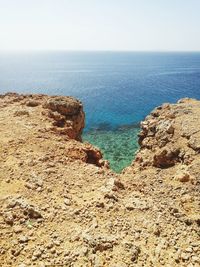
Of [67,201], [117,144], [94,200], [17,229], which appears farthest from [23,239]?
[117,144]

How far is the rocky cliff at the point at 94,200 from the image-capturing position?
1062 cm

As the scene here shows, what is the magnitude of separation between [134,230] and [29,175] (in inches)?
210

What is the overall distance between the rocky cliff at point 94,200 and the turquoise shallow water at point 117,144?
19790 millimetres

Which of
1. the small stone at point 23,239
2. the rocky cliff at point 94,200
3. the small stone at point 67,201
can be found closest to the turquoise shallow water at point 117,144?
the rocky cliff at point 94,200

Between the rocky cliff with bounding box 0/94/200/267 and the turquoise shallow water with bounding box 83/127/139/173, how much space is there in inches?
779

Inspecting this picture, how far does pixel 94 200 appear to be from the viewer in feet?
42.3

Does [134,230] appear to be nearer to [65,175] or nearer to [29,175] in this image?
[65,175]

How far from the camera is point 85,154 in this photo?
17.6 m

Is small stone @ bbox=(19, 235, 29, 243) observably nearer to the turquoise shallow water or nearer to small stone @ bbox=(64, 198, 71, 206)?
small stone @ bbox=(64, 198, 71, 206)

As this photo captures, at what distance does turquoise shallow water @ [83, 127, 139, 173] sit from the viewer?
40653mm

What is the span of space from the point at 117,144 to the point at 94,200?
1382 inches

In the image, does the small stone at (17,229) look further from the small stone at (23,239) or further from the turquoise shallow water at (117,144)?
the turquoise shallow water at (117,144)

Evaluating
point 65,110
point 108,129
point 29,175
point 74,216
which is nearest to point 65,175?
point 29,175

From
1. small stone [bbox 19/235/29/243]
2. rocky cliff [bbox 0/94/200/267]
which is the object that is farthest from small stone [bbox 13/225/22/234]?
small stone [bbox 19/235/29/243]
